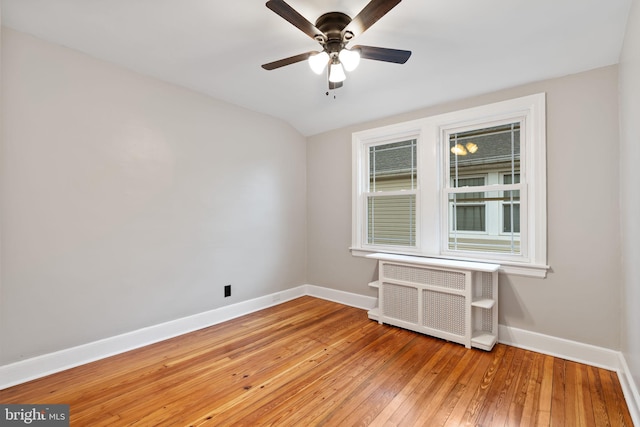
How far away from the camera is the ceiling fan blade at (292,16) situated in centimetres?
149

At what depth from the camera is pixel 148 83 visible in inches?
109

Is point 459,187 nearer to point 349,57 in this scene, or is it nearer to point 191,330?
point 349,57

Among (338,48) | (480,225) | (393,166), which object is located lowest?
(480,225)

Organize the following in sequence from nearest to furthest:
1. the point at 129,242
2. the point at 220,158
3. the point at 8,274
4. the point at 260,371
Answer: the point at 8,274
the point at 260,371
the point at 129,242
the point at 220,158

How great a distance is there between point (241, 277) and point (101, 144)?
1916mm

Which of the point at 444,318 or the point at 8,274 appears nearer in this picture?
the point at 8,274

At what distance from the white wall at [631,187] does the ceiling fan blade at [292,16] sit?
176cm

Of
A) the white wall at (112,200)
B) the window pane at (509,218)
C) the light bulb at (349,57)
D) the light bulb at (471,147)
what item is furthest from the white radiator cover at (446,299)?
the light bulb at (349,57)

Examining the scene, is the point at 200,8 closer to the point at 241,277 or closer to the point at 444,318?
the point at 241,277

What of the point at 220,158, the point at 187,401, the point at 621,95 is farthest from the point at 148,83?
the point at 621,95

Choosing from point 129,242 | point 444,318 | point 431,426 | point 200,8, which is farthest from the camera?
point 444,318

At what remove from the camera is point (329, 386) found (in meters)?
2.10

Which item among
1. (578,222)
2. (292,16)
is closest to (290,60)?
(292,16)

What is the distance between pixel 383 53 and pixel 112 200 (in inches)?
96.1
